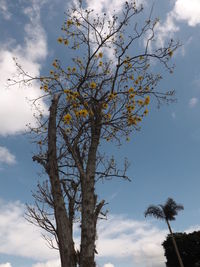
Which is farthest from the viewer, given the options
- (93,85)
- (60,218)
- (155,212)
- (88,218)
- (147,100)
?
(155,212)

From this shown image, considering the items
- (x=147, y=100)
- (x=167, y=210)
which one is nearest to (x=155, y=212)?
(x=167, y=210)

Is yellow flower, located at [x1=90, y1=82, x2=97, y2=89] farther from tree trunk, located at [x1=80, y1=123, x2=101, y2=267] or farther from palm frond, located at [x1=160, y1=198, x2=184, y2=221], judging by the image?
palm frond, located at [x1=160, y1=198, x2=184, y2=221]

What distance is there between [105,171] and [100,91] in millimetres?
2107

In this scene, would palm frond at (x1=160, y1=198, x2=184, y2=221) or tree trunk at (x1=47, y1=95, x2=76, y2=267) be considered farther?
palm frond at (x1=160, y1=198, x2=184, y2=221)

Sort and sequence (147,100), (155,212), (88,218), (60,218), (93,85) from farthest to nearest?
(155,212) → (93,85) → (147,100) → (88,218) → (60,218)

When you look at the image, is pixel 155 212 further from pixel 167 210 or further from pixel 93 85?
pixel 93 85

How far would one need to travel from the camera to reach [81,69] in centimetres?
751

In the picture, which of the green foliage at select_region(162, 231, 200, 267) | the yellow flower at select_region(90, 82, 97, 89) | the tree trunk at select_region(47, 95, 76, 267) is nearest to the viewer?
the tree trunk at select_region(47, 95, 76, 267)

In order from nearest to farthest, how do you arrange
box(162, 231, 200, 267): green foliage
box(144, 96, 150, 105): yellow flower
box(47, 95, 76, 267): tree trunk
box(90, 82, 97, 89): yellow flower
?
box(47, 95, 76, 267): tree trunk < box(144, 96, 150, 105): yellow flower < box(90, 82, 97, 89): yellow flower < box(162, 231, 200, 267): green foliage

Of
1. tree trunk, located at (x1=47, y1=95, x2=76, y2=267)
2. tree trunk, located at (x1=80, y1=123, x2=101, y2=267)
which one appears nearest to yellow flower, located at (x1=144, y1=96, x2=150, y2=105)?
tree trunk, located at (x1=80, y1=123, x2=101, y2=267)

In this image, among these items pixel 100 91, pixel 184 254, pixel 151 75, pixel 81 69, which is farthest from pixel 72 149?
pixel 184 254

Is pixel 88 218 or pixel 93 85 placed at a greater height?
pixel 93 85

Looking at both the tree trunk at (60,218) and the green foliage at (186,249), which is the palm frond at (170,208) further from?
the tree trunk at (60,218)

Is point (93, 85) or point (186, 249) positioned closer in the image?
point (93, 85)
